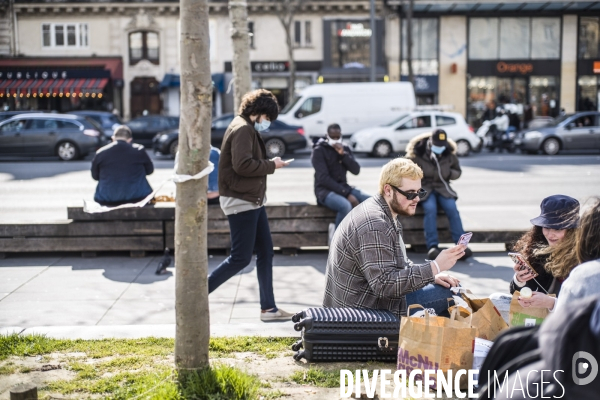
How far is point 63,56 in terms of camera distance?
3806 cm

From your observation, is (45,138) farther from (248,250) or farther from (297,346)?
(297,346)

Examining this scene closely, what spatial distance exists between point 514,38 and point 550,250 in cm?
3658

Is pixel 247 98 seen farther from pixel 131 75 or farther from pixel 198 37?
pixel 131 75

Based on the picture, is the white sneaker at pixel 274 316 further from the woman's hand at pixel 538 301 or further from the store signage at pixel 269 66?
the store signage at pixel 269 66

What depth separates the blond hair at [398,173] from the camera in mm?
4578

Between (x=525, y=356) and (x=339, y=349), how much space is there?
87.2 inches

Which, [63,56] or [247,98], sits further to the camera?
[63,56]

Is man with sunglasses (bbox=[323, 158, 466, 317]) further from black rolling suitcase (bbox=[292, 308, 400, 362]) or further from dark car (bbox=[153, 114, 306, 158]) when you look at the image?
dark car (bbox=[153, 114, 306, 158])

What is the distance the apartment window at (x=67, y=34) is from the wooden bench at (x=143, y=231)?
32098mm

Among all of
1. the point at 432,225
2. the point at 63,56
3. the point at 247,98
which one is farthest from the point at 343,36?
the point at 247,98

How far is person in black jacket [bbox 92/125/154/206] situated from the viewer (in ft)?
29.1

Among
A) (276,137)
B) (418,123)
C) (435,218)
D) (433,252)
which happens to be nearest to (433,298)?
(433,252)

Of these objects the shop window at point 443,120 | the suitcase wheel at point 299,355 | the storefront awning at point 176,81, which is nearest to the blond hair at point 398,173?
the suitcase wheel at point 299,355

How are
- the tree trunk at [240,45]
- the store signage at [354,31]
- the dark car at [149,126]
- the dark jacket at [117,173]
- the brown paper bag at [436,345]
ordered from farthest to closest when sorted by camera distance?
the store signage at [354,31] < the dark car at [149,126] < the tree trunk at [240,45] < the dark jacket at [117,173] < the brown paper bag at [436,345]
